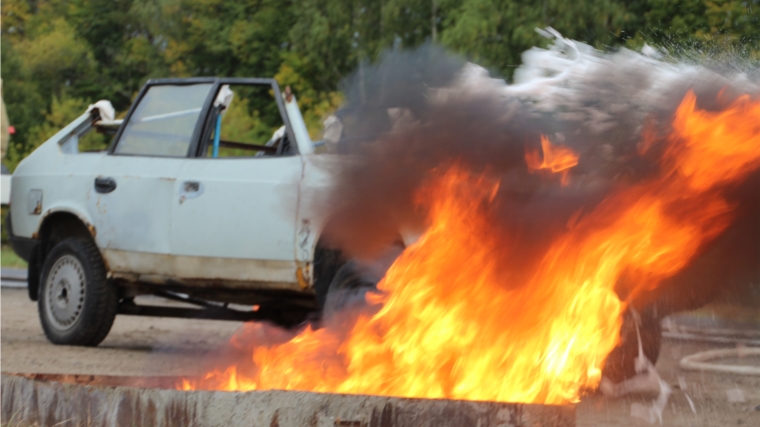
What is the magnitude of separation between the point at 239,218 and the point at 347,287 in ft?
3.02

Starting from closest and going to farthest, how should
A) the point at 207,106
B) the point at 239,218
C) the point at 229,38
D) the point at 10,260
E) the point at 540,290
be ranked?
the point at 540,290, the point at 239,218, the point at 207,106, the point at 10,260, the point at 229,38

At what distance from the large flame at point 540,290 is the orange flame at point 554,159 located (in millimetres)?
29

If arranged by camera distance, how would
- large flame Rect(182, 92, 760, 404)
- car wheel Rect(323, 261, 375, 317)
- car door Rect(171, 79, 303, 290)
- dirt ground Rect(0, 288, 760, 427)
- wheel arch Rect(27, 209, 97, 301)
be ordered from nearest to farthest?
large flame Rect(182, 92, 760, 404)
dirt ground Rect(0, 288, 760, 427)
car wheel Rect(323, 261, 375, 317)
car door Rect(171, 79, 303, 290)
wheel arch Rect(27, 209, 97, 301)

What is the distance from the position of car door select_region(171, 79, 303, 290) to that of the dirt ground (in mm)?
777

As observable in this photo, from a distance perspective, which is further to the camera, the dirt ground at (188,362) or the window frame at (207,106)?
the window frame at (207,106)

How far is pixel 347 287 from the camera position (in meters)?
6.22

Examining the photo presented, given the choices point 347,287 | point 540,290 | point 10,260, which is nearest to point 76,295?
point 347,287

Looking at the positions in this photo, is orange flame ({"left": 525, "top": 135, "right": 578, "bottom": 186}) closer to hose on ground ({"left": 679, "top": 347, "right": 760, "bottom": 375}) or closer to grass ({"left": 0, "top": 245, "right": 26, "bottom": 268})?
hose on ground ({"left": 679, "top": 347, "right": 760, "bottom": 375})

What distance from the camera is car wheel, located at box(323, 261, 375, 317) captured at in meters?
6.18

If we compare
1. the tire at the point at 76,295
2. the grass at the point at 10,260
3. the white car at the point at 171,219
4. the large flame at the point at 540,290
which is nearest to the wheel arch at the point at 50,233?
the white car at the point at 171,219

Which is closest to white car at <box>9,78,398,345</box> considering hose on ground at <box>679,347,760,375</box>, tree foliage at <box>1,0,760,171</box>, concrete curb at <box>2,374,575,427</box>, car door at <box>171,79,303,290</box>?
car door at <box>171,79,303,290</box>

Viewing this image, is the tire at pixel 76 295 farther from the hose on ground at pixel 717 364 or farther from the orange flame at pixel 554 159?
the hose on ground at pixel 717 364

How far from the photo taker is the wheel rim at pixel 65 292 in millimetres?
7238

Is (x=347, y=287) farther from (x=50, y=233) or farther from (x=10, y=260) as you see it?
(x=10, y=260)
